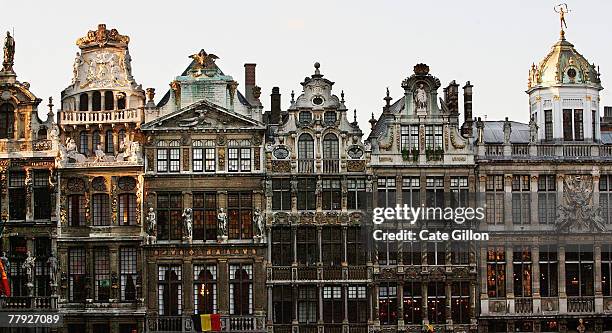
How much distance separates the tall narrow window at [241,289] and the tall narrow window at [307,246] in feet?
8.08

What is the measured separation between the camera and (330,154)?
57.7m

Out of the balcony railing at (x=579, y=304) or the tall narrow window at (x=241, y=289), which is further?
the balcony railing at (x=579, y=304)

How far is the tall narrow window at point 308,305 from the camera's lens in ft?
186

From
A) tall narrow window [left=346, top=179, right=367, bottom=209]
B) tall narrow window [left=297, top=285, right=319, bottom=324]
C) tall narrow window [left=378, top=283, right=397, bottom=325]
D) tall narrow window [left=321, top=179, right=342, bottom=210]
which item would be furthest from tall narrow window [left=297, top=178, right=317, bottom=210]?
tall narrow window [left=378, top=283, right=397, bottom=325]

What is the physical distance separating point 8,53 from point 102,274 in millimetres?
11825

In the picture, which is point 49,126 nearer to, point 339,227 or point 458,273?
point 339,227

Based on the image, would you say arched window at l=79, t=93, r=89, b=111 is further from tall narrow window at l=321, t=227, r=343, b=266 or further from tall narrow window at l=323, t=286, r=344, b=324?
tall narrow window at l=323, t=286, r=344, b=324

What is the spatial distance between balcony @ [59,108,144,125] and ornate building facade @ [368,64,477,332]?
37.3 ft

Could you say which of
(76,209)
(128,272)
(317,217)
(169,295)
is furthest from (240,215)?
(76,209)

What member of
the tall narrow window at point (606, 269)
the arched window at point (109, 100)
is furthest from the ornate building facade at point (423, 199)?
the arched window at point (109, 100)

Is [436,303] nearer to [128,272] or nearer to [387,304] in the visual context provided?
[387,304]

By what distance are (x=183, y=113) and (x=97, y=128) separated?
14.0ft

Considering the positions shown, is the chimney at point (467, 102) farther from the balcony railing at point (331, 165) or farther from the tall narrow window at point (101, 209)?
the tall narrow window at point (101, 209)

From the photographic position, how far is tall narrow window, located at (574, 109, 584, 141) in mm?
59344
